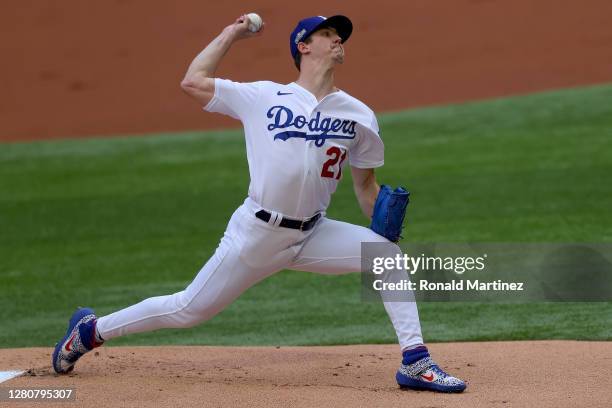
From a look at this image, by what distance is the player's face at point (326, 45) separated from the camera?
509 cm

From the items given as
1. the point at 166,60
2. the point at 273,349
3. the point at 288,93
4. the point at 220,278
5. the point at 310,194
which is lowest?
the point at 273,349

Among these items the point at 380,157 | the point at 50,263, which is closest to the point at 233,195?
the point at 50,263

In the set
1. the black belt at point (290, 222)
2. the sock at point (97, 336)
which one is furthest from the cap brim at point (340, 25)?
the sock at point (97, 336)


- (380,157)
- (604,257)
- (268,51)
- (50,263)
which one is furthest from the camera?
(268,51)

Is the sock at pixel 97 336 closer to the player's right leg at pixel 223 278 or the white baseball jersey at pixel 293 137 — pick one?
the player's right leg at pixel 223 278

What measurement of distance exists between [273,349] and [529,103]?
32.3 ft

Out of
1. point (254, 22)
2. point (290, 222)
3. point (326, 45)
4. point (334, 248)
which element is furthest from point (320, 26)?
point (334, 248)

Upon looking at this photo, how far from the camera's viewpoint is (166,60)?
20531 mm

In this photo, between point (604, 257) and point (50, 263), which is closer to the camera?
point (604, 257)

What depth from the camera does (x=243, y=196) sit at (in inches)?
454

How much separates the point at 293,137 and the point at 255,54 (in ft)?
51.3

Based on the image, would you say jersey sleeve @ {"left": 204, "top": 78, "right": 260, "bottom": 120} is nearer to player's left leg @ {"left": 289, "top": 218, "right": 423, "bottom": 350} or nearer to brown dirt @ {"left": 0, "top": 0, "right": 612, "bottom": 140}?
player's left leg @ {"left": 289, "top": 218, "right": 423, "bottom": 350}

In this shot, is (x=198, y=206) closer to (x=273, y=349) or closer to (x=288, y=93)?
(x=273, y=349)

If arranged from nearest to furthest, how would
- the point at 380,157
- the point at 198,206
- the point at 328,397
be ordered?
the point at 328,397, the point at 380,157, the point at 198,206
